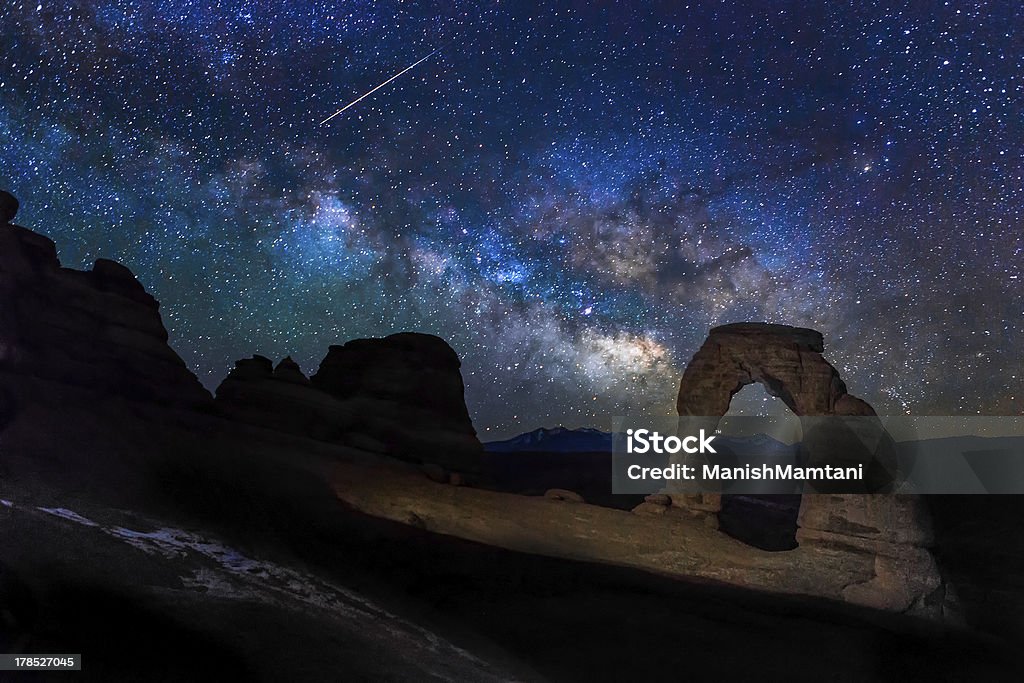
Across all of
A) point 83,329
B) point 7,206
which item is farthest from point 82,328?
point 7,206

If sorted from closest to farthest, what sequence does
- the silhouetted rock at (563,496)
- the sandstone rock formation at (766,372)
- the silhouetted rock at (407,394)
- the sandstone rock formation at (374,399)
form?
the sandstone rock formation at (766,372) < the silhouetted rock at (563,496) < the sandstone rock formation at (374,399) < the silhouetted rock at (407,394)

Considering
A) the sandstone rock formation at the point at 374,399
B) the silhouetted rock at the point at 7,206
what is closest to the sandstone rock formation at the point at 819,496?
the sandstone rock formation at the point at 374,399

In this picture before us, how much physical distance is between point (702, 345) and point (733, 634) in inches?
428

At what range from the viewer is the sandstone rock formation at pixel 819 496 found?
15648 millimetres

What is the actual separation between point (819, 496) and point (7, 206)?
98.0ft

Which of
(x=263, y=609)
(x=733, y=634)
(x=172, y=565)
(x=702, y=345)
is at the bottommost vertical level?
(x=733, y=634)

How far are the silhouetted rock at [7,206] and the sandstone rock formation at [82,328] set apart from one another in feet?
0.12

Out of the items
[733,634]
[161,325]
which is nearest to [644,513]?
[733,634]

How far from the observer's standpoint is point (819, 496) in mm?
17438

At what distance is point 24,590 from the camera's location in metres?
8.42

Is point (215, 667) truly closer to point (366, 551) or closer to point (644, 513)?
point (366, 551)

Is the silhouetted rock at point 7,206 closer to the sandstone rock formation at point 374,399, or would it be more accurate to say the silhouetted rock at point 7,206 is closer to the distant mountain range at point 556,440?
the sandstone rock formation at point 374,399

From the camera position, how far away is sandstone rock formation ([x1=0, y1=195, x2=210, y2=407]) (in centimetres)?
1939

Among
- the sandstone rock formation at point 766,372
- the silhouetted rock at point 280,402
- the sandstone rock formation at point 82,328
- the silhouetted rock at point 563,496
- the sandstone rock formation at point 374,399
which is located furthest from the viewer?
the sandstone rock formation at point 374,399
